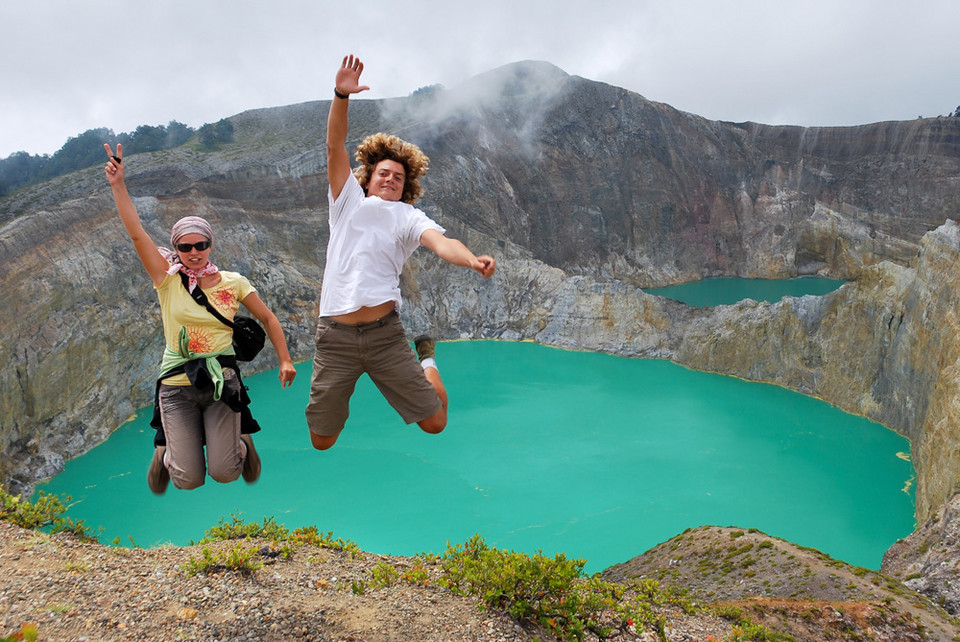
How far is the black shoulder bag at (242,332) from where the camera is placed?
3.84 meters

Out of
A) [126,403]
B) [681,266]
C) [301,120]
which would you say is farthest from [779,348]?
[301,120]

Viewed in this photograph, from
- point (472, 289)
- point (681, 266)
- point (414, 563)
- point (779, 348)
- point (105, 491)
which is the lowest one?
point (105, 491)

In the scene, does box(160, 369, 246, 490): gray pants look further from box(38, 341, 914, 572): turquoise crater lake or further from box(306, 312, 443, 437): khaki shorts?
box(38, 341, 914, 572): turquoise crater lake

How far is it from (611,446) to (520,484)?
156 inches

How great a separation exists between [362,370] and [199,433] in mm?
1088

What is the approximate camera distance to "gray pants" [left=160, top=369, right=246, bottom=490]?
3828mm

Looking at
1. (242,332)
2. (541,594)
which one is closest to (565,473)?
(541,594)

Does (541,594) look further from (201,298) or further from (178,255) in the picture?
(178,255)

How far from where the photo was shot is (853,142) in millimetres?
46531

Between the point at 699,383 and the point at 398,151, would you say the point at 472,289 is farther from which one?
the point at 398,151

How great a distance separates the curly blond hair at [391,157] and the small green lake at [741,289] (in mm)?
35880

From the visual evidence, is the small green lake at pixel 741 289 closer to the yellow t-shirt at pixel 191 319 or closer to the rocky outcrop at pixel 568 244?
the rocky outcrop at pixel 568 244

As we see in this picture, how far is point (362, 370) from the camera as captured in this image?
3.94 m

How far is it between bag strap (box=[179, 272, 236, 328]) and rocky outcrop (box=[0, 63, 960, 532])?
14.8 metres
